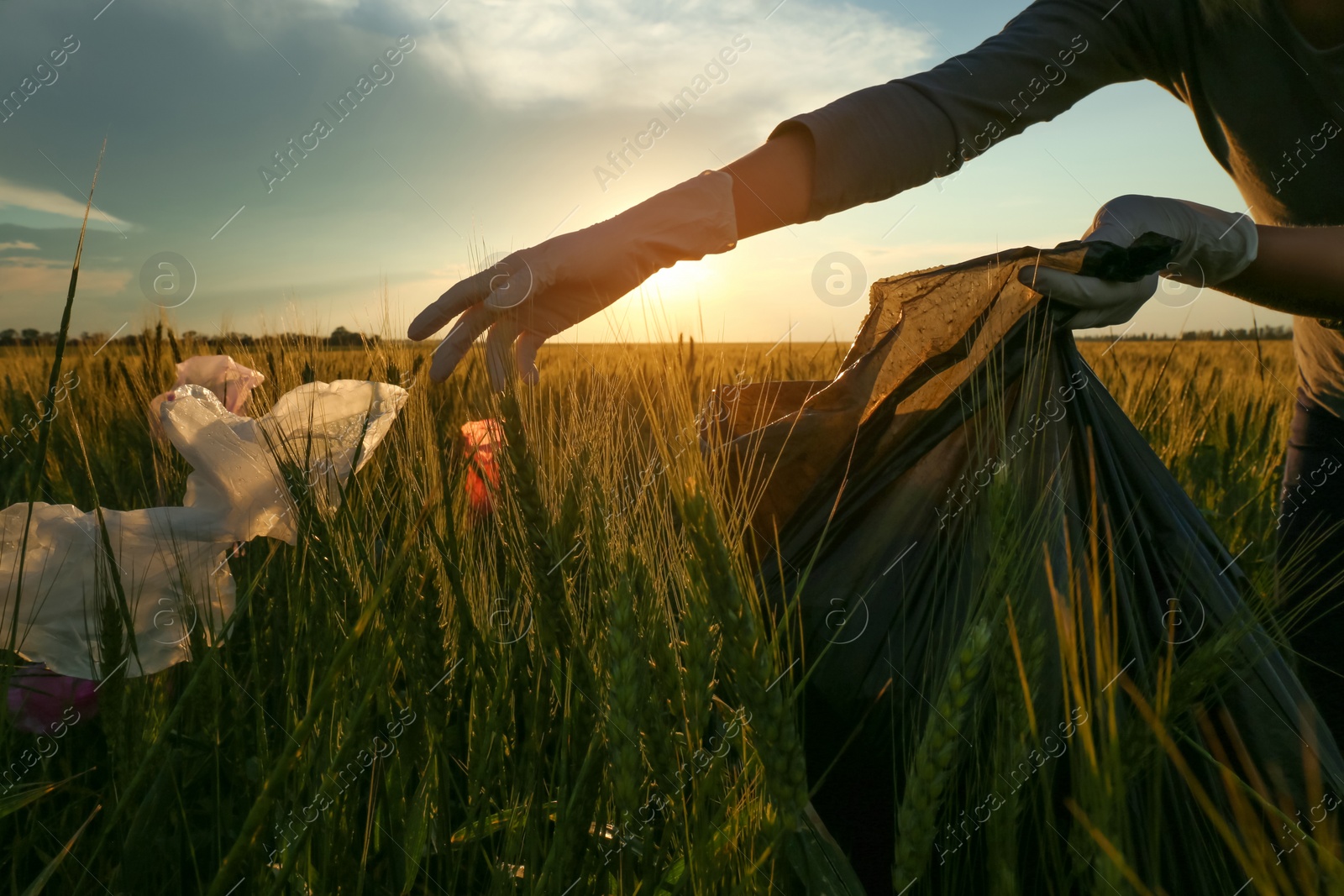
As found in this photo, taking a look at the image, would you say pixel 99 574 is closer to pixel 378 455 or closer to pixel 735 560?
pixel 378 455

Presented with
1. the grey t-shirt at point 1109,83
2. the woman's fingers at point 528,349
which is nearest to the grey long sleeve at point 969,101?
the grey t-shirt at point 1109,83

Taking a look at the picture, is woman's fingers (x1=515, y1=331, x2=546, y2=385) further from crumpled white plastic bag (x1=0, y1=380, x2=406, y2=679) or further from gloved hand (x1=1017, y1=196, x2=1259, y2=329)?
gloved hand (x1=1017, y1=196, x2=1259, y2=329)

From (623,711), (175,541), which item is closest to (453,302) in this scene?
(175,541)

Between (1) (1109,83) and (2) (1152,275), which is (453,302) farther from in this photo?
(1) (1109,83)

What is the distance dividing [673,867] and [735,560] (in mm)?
302

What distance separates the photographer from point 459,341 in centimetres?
139

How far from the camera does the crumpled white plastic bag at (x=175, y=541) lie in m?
0.88

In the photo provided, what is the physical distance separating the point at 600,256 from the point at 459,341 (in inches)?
11.9

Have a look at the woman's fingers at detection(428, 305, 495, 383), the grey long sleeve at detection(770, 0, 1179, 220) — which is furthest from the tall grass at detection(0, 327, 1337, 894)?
the grey long sleeve at detection(770, 0, 1179, 220)

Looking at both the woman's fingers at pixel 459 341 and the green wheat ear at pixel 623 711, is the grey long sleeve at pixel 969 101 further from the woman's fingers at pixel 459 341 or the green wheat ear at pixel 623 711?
the green wheat ear at pixel 623 711

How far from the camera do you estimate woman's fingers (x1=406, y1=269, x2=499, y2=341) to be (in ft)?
4.51

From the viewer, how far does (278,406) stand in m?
1.07

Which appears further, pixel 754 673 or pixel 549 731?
pixel 549 731

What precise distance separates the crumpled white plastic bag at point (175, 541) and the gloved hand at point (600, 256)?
40 cm
